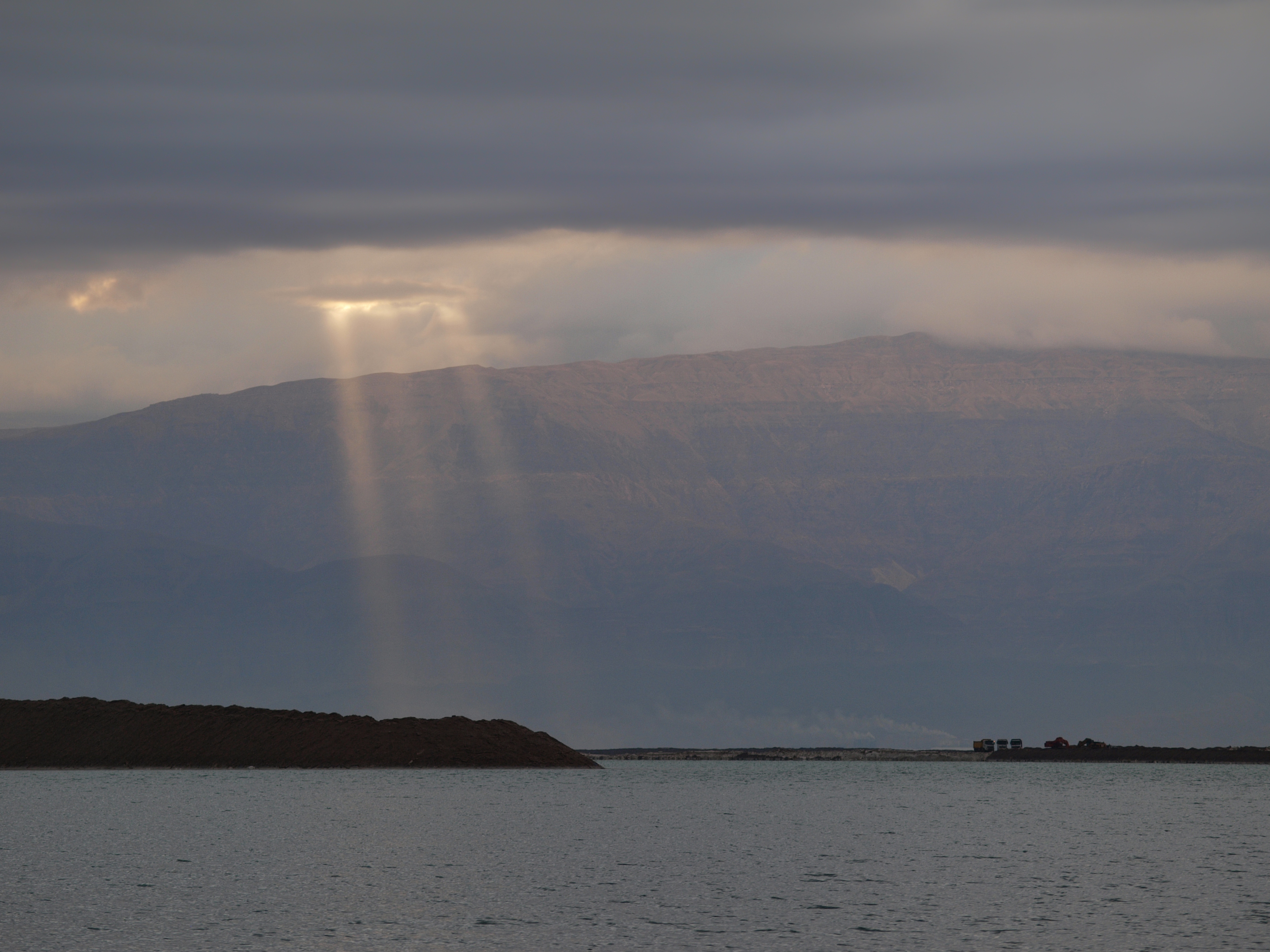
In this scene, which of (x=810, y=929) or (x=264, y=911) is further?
(x=264, y=911)

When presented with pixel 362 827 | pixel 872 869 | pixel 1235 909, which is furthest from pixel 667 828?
pixel 1235 909

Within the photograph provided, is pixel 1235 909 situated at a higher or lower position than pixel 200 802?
lower

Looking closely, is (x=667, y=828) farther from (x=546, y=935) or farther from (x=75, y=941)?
(x=75, y=941)

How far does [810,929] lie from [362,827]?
6893 centimetres

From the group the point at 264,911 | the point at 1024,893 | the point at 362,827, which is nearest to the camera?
the point at 264,911

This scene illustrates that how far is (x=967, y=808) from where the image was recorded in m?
171

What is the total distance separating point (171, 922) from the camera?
6531 centimetres

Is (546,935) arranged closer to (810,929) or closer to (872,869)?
(810,929)

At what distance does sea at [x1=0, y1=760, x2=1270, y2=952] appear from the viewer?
2474 inches

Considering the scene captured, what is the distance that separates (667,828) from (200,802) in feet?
197

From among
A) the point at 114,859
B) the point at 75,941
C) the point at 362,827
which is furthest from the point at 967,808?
the point at 75,941

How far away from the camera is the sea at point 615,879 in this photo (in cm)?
6284

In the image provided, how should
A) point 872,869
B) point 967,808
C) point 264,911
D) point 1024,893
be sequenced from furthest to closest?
point 967,808, point 872,869, point 1024,893, point 264,911

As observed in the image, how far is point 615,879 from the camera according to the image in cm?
8619
